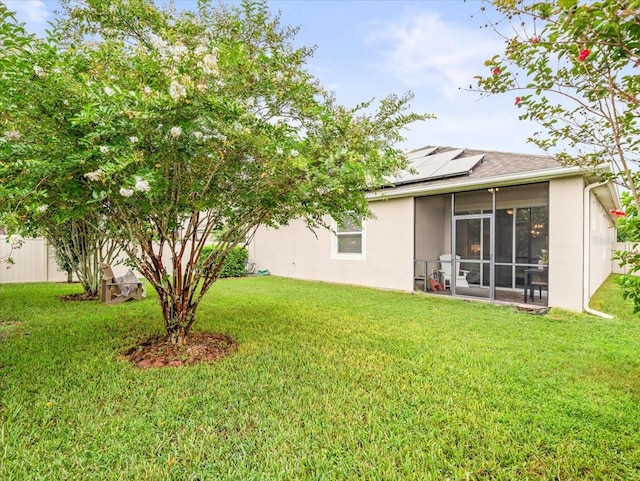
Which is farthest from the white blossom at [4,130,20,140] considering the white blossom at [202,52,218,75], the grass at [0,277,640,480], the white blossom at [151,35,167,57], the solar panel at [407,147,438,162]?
the solar panel at [407,147,438,162]

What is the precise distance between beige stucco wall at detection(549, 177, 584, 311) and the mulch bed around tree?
6862 mm

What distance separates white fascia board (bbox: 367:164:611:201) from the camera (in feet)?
23.1

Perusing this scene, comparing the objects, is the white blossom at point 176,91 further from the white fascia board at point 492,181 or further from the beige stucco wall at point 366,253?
the beige stucco wall at point 366,253

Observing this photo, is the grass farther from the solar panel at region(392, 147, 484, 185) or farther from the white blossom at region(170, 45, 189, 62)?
the solar panel at region(392, 147, 484, 185)

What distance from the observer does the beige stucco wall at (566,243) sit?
284 inches

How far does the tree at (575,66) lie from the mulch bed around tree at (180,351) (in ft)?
13.7

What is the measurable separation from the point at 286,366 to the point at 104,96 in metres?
3.30

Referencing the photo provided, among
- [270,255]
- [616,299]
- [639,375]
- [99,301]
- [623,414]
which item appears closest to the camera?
[623,414]

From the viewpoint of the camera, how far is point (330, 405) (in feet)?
10.4

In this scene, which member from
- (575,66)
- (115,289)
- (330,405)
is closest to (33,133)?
(330,405)

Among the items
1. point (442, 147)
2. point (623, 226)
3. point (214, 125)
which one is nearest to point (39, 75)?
point (214, 125)

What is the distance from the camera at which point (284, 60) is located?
4.38 m

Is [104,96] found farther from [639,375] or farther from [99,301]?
[99,301]

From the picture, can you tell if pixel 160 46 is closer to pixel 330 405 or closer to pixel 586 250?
pixel 330 405
